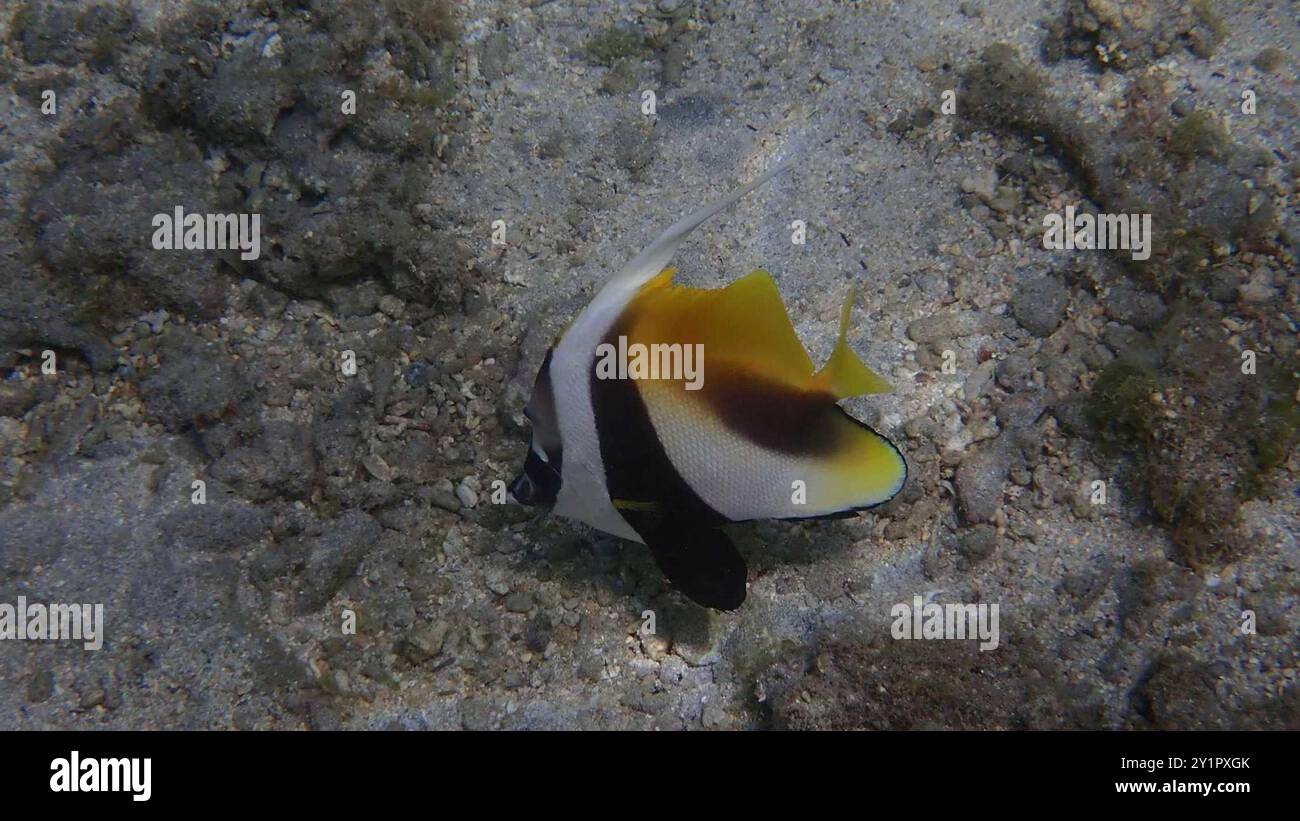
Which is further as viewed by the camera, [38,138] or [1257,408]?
[38,138]

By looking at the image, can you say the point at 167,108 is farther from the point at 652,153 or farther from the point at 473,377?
the point at 652,153

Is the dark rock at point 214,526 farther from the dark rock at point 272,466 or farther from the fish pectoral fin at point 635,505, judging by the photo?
the fish pectoral fin at point 635,505

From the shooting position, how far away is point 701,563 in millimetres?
2414

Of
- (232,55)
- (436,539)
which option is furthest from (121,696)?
(232,55)

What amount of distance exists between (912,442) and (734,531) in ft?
2.90

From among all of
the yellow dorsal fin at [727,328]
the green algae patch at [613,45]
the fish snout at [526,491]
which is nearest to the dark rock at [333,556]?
the fish snout at [526,491]

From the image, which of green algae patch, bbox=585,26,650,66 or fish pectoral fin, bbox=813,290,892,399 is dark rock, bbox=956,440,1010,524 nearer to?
fish pectoral fin, bbox=813,290,892,399

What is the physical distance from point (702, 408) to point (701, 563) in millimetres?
648

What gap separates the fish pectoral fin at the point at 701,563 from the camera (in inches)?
93.0

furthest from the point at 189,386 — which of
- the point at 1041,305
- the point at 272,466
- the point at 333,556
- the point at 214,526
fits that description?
the point at 1041,305

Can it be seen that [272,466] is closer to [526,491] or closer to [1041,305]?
[526,491]
